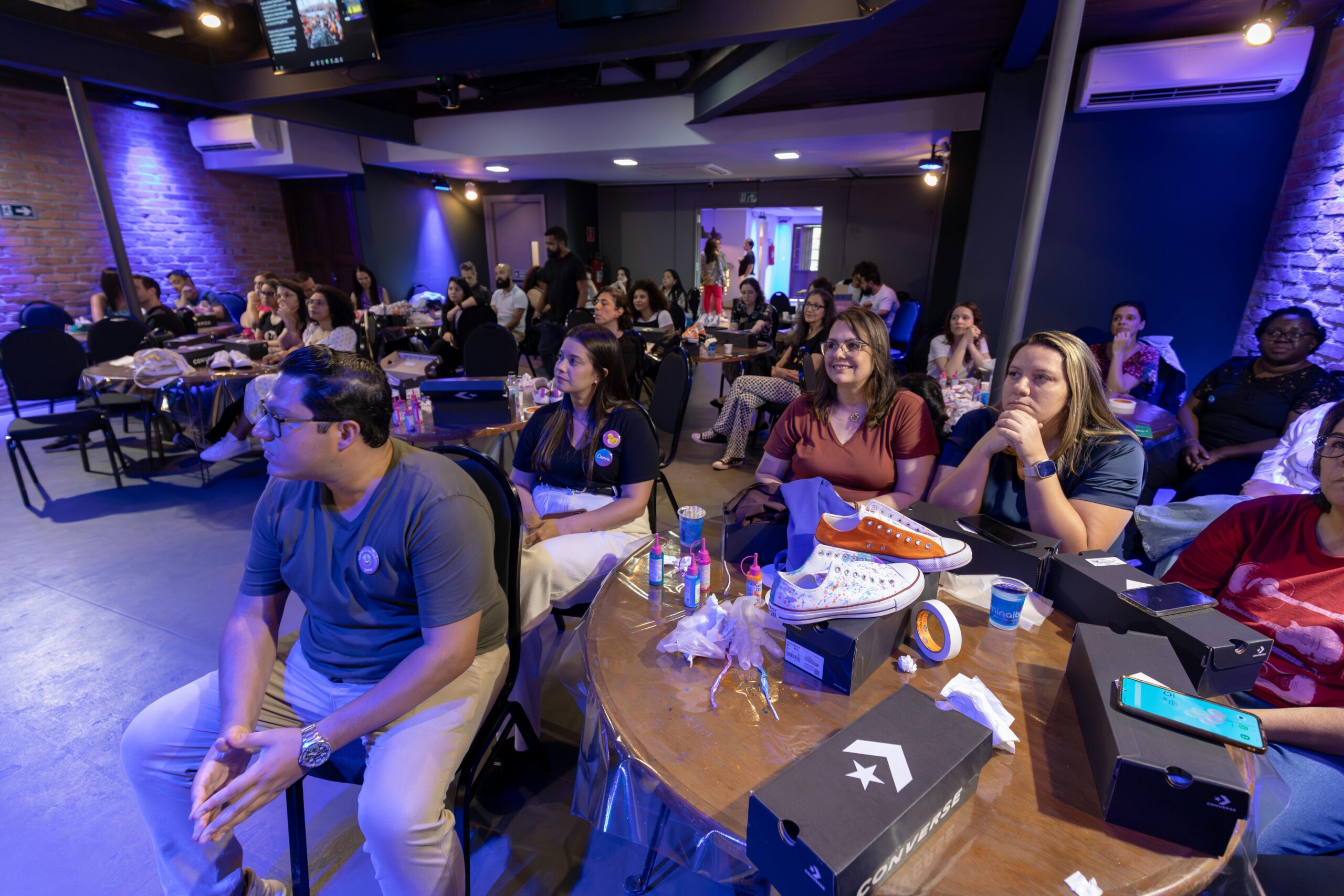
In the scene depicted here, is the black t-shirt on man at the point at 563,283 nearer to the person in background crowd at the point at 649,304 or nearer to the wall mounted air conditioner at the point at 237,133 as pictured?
the person in background crowd at the point at 649,304

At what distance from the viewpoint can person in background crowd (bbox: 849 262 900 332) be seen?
766 centimetres

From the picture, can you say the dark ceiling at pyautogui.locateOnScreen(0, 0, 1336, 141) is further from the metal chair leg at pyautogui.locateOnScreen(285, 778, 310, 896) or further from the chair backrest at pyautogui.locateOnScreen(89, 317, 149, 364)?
the metal chair leg at pyautogui.locateOnScreen(285, 778, 310, 896)

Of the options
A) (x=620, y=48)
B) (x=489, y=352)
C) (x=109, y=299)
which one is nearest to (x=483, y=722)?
(x=489, y=352)

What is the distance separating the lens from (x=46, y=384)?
14.2 ft

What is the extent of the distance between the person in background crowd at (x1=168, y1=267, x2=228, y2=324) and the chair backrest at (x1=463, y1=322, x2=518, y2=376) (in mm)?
4891

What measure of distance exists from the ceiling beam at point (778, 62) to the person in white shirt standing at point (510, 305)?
9.40ft

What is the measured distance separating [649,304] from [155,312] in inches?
201

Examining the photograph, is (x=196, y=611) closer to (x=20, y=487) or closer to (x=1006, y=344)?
(x=20, y=487)

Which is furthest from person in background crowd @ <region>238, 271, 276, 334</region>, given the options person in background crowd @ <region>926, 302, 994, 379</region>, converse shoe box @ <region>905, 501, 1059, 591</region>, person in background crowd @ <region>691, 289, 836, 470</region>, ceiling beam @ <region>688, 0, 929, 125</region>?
converse shoe box @ <region>905, 501, 1059, 591</region>

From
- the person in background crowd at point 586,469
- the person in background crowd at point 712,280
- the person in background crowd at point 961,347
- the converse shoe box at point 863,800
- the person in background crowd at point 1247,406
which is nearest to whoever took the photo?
the converse shoe box at point 863,800

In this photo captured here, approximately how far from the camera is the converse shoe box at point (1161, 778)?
79cm

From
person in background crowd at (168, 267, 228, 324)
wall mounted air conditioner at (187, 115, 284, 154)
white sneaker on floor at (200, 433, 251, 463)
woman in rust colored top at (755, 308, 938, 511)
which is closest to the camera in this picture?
woman in rust colored top at (755, 308, 938, 511)

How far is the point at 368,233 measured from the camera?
31.3ft

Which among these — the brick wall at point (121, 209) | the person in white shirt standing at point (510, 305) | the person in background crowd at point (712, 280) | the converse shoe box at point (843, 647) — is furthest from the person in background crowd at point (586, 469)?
the brick wall at point (121, 209)
